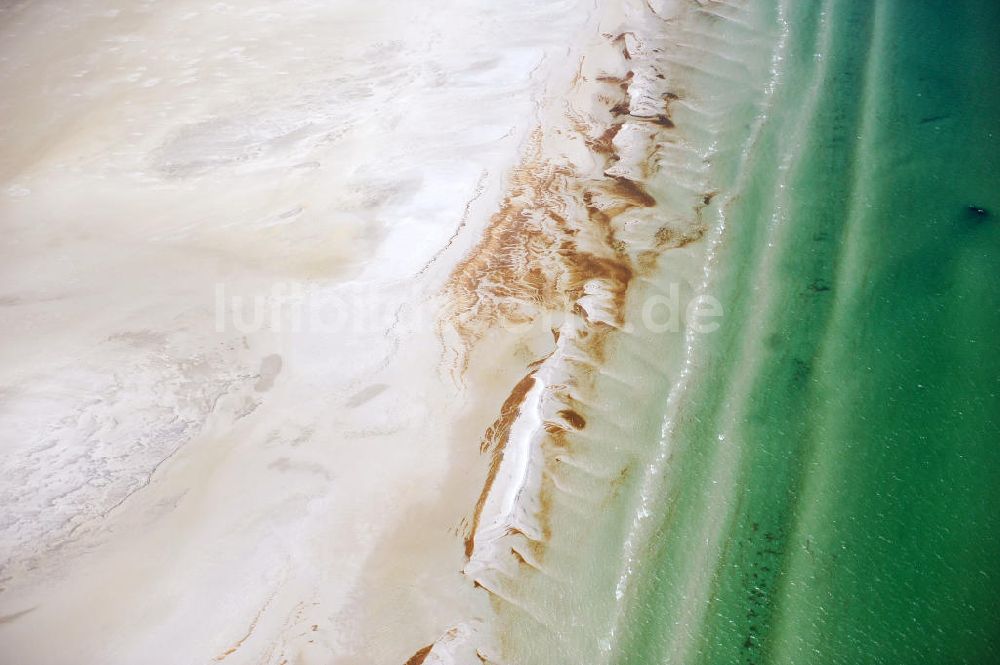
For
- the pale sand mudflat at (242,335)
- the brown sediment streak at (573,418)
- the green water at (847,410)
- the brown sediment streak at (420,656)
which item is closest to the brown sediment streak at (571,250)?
the brown sediment streak at (573,418)

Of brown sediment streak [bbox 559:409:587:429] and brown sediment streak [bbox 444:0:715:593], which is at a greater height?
brown sediment streak [bbox 444:0:715:593]

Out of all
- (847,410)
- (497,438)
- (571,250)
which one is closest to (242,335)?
(497,438)

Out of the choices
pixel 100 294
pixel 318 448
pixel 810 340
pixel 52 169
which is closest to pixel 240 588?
pixel 318 448

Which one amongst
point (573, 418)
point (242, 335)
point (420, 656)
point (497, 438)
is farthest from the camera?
point (242, 335)

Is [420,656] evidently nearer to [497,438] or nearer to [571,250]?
[497,438]
